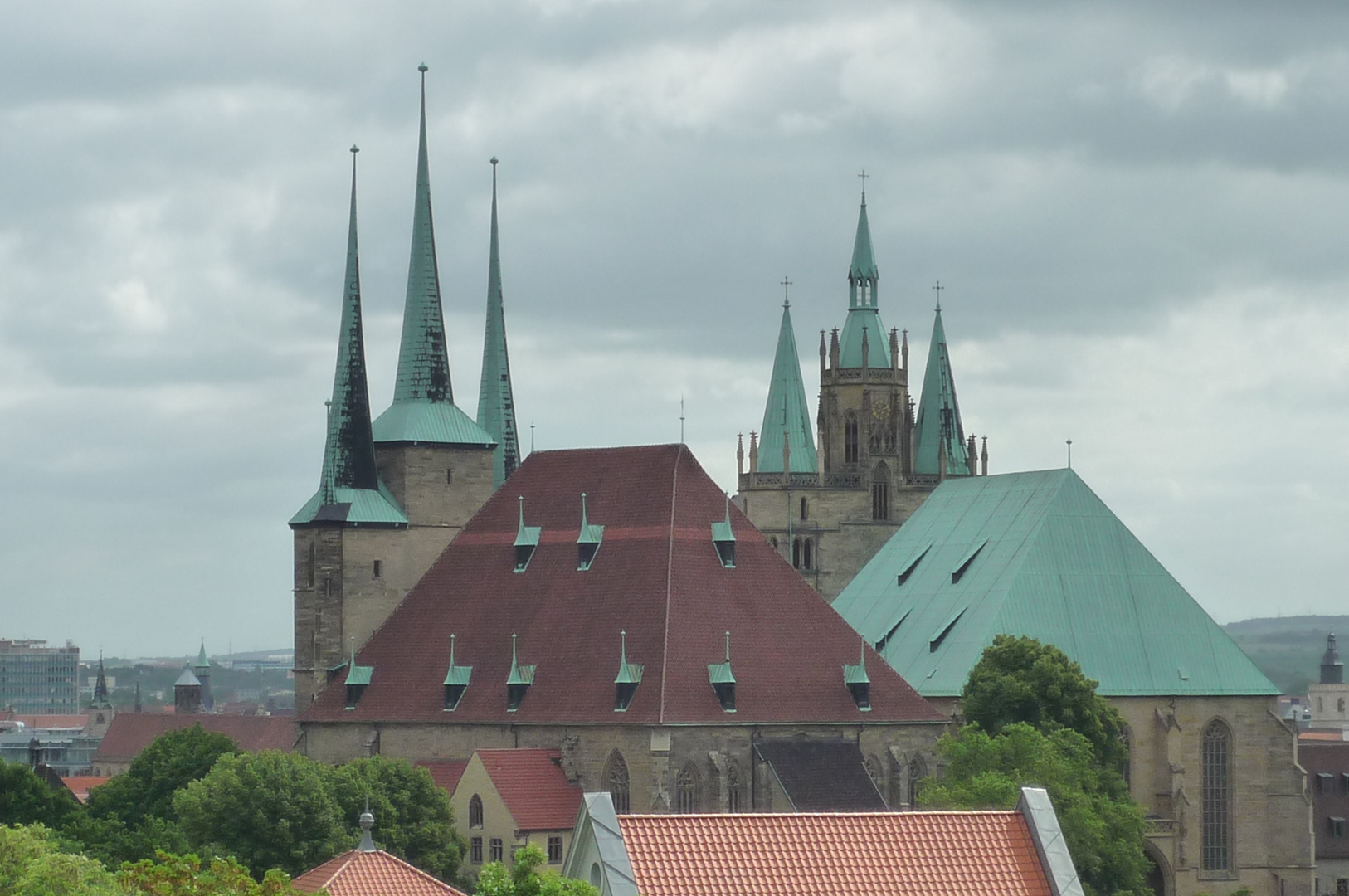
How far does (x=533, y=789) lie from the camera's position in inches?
3076

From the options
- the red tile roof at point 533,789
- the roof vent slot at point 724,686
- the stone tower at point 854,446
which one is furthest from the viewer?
the stone tower at point 854,446

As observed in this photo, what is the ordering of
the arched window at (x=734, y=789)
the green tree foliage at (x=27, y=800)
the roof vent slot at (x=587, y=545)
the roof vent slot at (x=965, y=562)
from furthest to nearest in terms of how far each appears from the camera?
the roof vent slot at (x=965, y=562) → the roof vent slot at (x=587, y=545) → the arched window at (x=734, y=789) → the green tree foliage at (x=27, y=800)

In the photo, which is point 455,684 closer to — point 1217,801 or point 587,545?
point 587,545

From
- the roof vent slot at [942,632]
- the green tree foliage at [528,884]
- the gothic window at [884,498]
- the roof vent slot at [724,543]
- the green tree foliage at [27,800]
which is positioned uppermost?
the gothic window at [884,498]

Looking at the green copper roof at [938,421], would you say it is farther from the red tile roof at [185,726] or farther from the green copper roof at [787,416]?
the red tile roof at [185,726]

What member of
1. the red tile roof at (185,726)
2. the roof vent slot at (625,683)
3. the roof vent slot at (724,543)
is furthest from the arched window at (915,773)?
the red tile roof at (185,726)

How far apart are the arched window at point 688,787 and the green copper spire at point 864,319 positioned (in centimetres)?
6108

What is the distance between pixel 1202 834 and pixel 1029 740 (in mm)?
19893

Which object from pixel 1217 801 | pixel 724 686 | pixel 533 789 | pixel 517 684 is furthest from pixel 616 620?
pixel 1217 801

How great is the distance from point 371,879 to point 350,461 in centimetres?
4583

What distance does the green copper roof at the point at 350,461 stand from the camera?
303 ft

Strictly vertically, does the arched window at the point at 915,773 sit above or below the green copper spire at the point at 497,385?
below

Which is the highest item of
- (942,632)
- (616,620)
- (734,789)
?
(942,632)

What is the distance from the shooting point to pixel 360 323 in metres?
95.1
